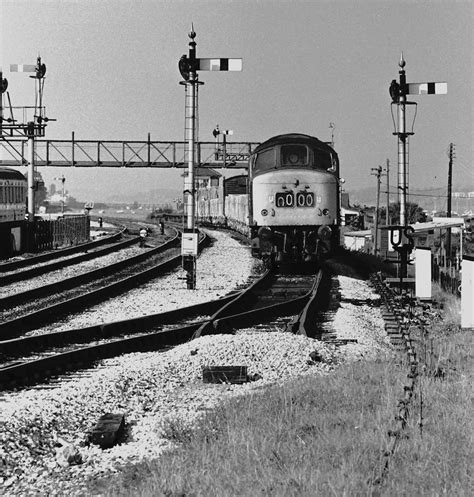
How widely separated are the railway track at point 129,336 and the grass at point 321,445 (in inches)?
109

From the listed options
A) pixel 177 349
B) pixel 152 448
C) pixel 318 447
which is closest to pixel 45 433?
pixel 152 448

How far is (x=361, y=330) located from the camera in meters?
13.4

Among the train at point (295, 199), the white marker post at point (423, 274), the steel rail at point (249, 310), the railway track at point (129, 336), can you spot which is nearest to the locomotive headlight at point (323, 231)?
the train at point (295, 199)

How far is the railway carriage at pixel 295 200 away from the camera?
21.2 m

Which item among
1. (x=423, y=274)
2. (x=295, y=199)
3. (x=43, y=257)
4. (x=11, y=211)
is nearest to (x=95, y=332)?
(x=423, y=274)

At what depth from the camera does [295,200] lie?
835 inches

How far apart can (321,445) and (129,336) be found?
7.44 m

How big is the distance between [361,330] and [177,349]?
3.53 m

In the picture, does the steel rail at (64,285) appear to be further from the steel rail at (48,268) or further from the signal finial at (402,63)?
the signal finial at (402,63)

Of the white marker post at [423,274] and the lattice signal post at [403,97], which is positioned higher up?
the lattice signal post at [403,97]

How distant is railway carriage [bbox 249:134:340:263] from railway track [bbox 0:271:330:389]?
113 inches

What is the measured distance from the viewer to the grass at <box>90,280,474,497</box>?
201 inches

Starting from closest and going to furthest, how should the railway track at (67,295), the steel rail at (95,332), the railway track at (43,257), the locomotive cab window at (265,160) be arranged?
the steel rail at (95,332), the railway track at (67,295), the locomotive cab window at (265,160), the railway track at (43,257)

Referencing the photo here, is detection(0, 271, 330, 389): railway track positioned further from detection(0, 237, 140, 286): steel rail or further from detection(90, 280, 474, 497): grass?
detection(0, 237, 140, 286): steel rail
